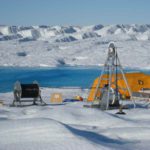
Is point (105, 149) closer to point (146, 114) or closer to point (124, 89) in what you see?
point (146, 114)

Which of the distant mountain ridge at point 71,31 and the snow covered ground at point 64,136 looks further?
the distant mountain ridge at point 71,31

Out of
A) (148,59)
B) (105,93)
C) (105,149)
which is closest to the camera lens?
(105,149)

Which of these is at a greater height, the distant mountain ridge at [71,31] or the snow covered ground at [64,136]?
the distant mountain ridge at [71,31]

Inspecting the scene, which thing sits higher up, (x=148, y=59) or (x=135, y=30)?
(x=135, y=30)

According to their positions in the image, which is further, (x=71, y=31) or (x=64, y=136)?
(x=71, y=31)

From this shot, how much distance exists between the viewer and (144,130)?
9.62 m

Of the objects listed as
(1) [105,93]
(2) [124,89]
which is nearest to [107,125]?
(1) [105,93]

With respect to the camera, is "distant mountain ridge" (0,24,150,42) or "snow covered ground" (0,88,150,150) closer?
"snow covered ground" (0,88,150,150)

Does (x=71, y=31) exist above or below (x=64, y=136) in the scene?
above

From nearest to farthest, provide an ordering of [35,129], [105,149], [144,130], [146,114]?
[105,149] < [35,129] < [144,130] < [146,114]

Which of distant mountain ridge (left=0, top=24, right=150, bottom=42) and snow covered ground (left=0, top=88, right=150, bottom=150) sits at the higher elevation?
distant mountain ridge (left=0, top=24, right=150, bottom=42)

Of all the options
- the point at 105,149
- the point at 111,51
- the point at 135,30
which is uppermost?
the point at 135,30

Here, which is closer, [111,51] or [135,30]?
[111,51]

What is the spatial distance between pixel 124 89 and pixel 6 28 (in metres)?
170
